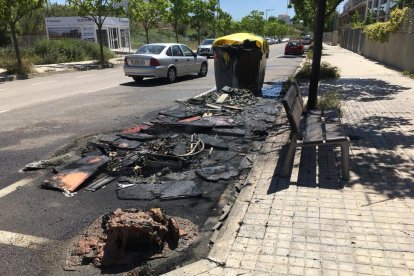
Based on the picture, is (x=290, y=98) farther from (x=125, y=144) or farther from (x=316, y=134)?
(x=125, y=144)

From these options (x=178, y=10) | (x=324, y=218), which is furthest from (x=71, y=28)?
(x=324, y=218)

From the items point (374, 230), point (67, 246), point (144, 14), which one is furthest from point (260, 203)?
point (144, 14)

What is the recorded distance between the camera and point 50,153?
20.7 ft

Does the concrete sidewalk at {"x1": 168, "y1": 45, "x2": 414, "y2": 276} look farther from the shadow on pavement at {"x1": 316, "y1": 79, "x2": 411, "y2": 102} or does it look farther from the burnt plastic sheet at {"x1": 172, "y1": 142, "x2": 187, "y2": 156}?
the shadow on pavement at {"x1": 316, "y1": 79, "x2": 411, "y2": 102}

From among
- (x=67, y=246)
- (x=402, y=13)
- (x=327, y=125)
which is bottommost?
(x=67, y=246)

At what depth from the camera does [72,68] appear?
23.2 meters

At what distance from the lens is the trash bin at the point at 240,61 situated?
11.4m

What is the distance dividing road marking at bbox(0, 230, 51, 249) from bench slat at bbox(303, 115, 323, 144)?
3.23m

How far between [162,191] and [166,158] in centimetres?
98

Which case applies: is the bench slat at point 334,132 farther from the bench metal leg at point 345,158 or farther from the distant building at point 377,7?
the distant building at point 377,7

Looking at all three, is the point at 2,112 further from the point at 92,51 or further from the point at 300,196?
the point at 92,51

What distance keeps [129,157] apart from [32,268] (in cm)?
257

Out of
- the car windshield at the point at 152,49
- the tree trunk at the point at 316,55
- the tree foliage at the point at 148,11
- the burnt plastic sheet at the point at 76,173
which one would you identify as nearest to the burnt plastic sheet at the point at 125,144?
the burnt plastic sheet at the point at 76,173

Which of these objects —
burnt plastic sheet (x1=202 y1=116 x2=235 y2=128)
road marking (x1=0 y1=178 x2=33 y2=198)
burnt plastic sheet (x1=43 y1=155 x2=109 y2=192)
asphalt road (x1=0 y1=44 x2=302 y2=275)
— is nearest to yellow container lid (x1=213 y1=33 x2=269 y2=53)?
asphalt road (x1=0 y1=44 x2=302 y2=275)
